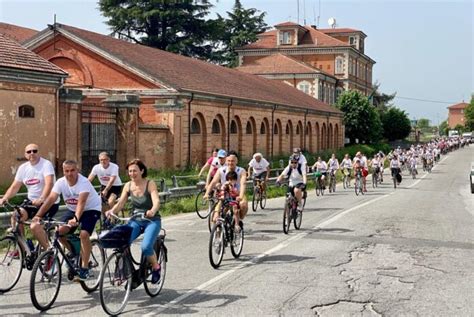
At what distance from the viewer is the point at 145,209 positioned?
328 inches

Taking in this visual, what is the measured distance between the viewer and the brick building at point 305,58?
7350cm

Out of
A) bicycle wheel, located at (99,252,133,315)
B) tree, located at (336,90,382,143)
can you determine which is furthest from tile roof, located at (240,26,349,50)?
bicycle wheel, located at (99,252,133,315)

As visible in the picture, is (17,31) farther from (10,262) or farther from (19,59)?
(10,262)

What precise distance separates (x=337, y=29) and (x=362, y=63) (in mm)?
5907

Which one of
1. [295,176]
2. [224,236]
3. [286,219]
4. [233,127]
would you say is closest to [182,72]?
[233,127]

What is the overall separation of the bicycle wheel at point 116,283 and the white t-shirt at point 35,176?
2166mm

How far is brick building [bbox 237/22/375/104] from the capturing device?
7350 cm

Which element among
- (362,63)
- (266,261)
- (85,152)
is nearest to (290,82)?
(362,63)

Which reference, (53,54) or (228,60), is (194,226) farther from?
(228,60)

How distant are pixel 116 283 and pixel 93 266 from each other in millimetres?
1022

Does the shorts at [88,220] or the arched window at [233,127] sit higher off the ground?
the arched window at [233,127]

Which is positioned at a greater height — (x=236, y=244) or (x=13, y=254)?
(x=13, y=254)

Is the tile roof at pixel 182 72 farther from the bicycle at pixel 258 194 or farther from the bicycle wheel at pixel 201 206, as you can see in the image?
the bicycle wheel at pixel 201 206

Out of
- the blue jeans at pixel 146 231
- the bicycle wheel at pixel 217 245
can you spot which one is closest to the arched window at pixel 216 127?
the bicycle wheel at pixel 217 245
